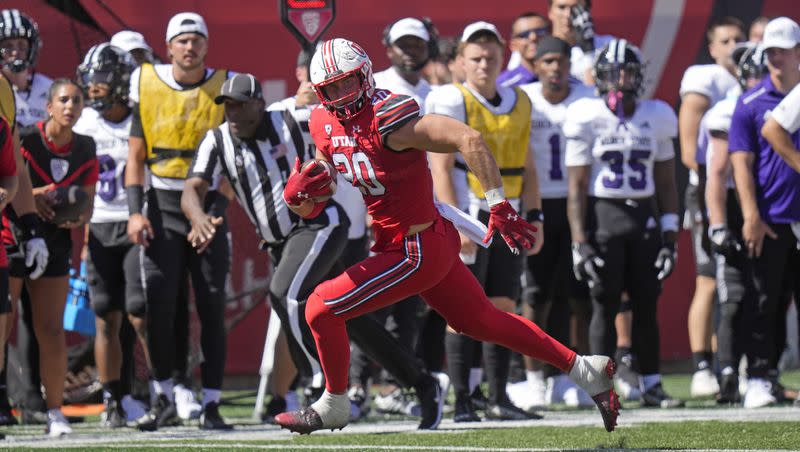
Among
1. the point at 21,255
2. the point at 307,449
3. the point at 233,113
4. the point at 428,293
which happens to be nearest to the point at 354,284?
the point at 428,293

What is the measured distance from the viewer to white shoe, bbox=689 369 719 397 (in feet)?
32.2

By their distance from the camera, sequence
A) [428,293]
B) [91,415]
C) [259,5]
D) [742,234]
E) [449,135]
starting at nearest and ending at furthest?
[449,135] → [428,293] → [742,234] → [91,415] → [259,5]

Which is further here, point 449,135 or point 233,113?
point 233,113

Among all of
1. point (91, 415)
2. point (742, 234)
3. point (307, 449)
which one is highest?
point (742, 234)

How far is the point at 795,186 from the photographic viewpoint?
8844mm

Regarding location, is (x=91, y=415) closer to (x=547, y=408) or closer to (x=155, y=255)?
(x=155, y=255)

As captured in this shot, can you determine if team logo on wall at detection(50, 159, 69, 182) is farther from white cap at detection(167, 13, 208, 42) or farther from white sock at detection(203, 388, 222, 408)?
white sock at detection(203, 388, 222, 408)

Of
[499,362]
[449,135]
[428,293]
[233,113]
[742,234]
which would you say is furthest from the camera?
[742,234]

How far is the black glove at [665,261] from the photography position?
30.1ft

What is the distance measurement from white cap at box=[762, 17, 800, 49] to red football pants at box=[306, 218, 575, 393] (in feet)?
10.0

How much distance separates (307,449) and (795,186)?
11.9 feet

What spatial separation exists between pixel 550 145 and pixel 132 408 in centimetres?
301

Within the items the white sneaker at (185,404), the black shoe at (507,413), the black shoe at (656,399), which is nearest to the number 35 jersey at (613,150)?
the black shoe at (656,399)

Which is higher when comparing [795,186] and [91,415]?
[795,186]
